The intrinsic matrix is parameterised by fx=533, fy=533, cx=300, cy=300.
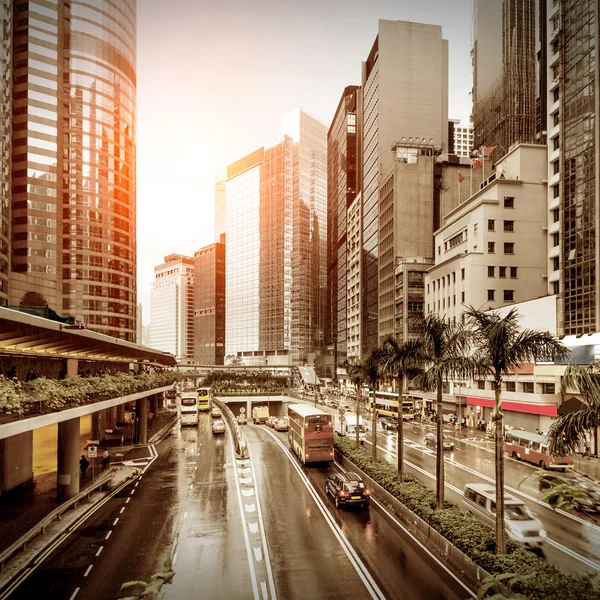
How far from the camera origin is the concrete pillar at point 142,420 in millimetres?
54062

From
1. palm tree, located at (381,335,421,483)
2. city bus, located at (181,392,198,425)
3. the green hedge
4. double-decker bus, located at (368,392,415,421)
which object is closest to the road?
the green hedge

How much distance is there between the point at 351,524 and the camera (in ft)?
82.8

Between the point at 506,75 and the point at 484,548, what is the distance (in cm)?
10163

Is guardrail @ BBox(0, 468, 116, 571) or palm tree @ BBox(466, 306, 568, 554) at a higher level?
palm tree @ BBox(466, 306, 568, 554)

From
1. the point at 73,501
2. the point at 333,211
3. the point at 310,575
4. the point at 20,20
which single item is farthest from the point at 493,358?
the point at 333,211

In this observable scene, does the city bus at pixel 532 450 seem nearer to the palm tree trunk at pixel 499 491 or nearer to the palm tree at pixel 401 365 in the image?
the palm tree at pixel 401 365

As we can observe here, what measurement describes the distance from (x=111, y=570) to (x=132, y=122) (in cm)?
10862

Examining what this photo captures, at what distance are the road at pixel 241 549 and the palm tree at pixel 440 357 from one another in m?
3.66

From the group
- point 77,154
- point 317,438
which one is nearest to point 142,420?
point 317,438

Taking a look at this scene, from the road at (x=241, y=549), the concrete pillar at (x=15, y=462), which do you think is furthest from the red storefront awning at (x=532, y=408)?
the concrete pillar at (x=15, y=462)

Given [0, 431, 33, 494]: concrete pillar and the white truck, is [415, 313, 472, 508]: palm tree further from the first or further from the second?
the white truck

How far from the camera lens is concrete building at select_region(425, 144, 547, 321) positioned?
6931 cm

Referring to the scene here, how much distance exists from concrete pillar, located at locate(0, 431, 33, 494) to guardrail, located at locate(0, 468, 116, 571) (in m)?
4.71

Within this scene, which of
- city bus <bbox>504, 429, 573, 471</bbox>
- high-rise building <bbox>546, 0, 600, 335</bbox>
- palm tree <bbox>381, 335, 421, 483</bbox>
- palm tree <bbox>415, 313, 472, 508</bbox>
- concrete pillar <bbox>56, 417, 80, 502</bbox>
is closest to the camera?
palm tree <bbox>415, 313, 472, 508</bbox>
